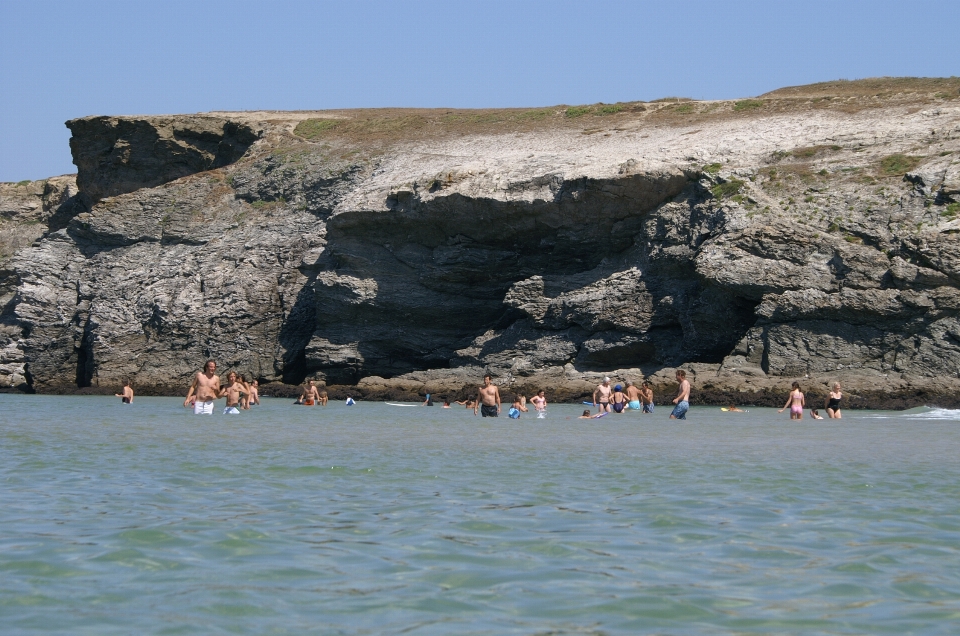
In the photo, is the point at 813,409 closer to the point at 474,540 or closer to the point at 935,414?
the point at 935,414

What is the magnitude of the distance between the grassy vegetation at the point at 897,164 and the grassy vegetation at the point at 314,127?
101ft

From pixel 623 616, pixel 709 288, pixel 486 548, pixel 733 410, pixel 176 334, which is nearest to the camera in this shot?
pixel 623 616

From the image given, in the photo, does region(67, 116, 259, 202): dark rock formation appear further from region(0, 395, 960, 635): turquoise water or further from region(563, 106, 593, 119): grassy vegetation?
region(0, 395, 960, 635): turquoise water

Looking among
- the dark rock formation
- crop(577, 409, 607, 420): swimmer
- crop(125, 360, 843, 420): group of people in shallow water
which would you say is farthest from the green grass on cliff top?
crop(577, 409, 607, 420): swimmer

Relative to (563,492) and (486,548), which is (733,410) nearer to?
(563,492)

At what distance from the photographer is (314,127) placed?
189ft

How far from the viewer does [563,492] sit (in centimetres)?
1031

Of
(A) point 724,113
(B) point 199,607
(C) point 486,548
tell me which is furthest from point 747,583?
(A) point 724,113

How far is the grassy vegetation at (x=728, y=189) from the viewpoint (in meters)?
37.9

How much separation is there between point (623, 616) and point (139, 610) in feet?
9.28

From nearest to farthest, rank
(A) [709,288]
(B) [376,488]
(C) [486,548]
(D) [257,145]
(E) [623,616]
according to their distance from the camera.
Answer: (E) [623,616], (C) [486,548], (B) [376,488], (A) [709,288], (D) [257,145]

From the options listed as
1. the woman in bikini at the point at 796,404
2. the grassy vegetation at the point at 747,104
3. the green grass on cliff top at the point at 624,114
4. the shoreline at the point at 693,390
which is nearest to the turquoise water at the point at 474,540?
the woman in bikini at the point at 796,404

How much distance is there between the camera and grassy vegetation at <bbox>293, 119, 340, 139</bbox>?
185ft

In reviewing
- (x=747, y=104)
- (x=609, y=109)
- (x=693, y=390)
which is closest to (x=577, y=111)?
(x=609, y=109)
